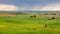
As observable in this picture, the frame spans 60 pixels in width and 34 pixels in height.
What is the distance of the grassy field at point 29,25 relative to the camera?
3684 millimetres

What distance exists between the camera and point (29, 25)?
12.5 feet

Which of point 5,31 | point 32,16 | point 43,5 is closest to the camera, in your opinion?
point 5,31

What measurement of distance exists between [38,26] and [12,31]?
2.03 feet

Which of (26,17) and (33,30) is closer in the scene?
(33,30)

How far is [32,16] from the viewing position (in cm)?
413

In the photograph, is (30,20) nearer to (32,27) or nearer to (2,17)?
(32,27)

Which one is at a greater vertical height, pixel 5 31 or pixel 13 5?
pixel 13 5

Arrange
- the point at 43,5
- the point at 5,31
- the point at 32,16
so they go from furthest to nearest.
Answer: the point at 32,16 → the point at 43,5 → the point at 5,31

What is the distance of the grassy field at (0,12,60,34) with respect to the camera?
3684 millimetres

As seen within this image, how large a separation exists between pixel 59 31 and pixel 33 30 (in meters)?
0.60

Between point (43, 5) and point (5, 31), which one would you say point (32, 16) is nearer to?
point (43, 5)

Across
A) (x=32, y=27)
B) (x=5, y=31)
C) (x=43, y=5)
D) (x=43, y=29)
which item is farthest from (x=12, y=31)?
(x=43, y=5)

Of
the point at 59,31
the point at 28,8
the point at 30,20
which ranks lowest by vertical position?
the point at 59,31

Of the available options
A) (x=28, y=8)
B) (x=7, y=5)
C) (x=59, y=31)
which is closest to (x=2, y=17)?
(x=7, y=5)
